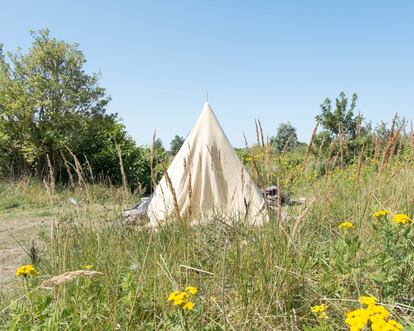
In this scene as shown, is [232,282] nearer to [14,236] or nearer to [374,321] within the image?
[374,321]

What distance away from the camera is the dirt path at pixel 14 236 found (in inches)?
139

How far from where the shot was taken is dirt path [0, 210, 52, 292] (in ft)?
11.6

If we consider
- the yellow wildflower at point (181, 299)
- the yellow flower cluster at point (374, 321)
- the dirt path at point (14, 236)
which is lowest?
the dirt path at point (14, 236)

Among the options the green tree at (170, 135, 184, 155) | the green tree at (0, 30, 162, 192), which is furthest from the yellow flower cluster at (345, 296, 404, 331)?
the green tree at (0, 30, 162, 192)

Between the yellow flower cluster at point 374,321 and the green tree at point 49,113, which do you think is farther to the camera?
the green tree at point 49,113

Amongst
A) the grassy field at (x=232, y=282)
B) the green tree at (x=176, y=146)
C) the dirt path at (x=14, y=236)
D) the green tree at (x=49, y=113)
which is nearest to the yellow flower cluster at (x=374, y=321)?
the grassy field at (x=232, y=282)

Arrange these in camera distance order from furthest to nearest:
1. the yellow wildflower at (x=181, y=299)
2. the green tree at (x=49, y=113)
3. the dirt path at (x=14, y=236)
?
the green tree at (x=49, y=113)
the dirt path at (x=14, y=236)
the yellow wildflower at (x=181, y=299)

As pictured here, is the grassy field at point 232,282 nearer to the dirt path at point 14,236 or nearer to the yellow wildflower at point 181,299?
the yellow wildflower at point 181,299

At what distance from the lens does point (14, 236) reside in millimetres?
5629

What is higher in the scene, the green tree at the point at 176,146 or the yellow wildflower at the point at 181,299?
the green tree at the point at 176,146

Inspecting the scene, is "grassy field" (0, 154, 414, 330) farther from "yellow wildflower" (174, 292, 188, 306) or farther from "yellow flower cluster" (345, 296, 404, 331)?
"yellow flower cluster" (345, 296, 404, 331)

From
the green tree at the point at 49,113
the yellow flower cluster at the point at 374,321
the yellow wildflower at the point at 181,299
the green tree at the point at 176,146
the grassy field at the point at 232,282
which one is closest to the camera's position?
the yellow flower cluster at the point at 374,321

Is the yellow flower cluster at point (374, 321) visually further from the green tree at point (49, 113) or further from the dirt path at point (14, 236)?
the green tree at point (49, 113)

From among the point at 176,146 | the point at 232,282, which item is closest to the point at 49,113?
the point at 232,282
